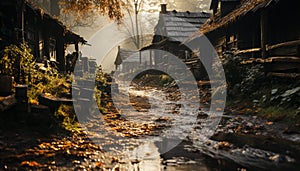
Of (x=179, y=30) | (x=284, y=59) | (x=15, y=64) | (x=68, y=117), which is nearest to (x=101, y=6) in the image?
(x=15, y=64)

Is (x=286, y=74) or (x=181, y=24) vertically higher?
(x=181, y=24)

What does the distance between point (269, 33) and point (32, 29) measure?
1070 centimetres

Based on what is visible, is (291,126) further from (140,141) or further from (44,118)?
(44,118)

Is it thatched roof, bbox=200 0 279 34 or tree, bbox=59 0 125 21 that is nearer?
thatched roof, bbox=200 0 279 34

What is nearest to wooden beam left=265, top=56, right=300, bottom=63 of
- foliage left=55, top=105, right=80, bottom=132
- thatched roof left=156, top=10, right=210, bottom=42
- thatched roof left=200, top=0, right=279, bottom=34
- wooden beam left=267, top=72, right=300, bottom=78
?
wooden beam left=267, top=72, right=300, bottom=78

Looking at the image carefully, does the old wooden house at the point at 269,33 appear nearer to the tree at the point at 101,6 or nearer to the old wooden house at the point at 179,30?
the tree at the point at 101,6

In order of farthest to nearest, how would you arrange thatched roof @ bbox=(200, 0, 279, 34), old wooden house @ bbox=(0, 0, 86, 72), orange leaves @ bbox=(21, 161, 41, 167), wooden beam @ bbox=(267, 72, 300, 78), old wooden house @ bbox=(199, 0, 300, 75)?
thatched roof @ bbox=(200, 0, 279, 34) < old wooden house @ bbox=(199, 0, 300, 75) < old wooden house @ bbox=(0, 0, 86, 72) < wooden beam @ bbox=(267, 72, 300, 78) < orange leaves @ bbox=(21, 161, 41, 167)

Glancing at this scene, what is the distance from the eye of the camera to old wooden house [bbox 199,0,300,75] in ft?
29.8

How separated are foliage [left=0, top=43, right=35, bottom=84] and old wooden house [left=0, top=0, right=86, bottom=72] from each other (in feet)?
2.89

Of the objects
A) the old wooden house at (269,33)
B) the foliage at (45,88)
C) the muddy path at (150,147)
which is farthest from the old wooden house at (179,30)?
the muddy path at (150,147)

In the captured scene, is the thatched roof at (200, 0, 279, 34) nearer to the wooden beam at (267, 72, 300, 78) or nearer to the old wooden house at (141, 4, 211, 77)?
the wooden beam at (267, 72, 300, 78)

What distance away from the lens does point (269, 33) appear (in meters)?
10.5

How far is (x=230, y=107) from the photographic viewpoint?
8.84 m

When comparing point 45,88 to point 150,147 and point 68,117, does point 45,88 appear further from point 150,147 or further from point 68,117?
point 150,147
